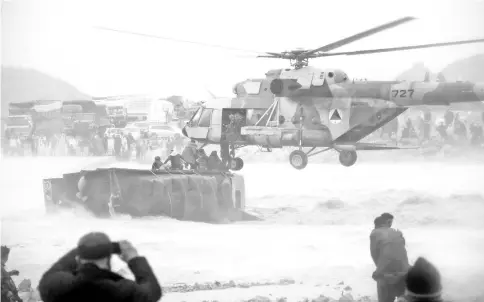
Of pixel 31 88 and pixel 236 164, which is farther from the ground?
pixel 31 88

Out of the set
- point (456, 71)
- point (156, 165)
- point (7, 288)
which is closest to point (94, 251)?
point (7, 288)

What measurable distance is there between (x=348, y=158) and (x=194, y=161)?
4.16 feet

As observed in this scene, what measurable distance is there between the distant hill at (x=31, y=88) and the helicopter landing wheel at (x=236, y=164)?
4.39 feet

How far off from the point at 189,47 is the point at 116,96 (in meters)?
0.74

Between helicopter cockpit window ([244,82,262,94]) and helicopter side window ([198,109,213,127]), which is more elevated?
helicopter cockpit window ([244,82,262,94])

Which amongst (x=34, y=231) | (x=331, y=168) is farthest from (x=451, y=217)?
(x=34, y=231)

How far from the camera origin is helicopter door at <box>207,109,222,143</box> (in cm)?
618

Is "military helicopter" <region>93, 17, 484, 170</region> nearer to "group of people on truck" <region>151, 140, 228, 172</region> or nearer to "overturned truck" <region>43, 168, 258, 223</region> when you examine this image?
"group of people on truck" <region>151, 140, 228, 172</region>

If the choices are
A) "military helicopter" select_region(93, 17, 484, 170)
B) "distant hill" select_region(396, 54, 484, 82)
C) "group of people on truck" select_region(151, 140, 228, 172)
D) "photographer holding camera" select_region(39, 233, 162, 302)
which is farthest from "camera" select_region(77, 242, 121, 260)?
"distant hill" select_region(396, 54, 484, 82)

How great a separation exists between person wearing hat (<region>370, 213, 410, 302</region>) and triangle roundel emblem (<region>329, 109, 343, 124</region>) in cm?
129

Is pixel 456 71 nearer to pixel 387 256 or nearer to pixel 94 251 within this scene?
pixel 387 256

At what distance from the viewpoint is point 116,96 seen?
627cm

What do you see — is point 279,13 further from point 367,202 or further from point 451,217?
point 451,217

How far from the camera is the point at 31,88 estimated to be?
20.0 ft
